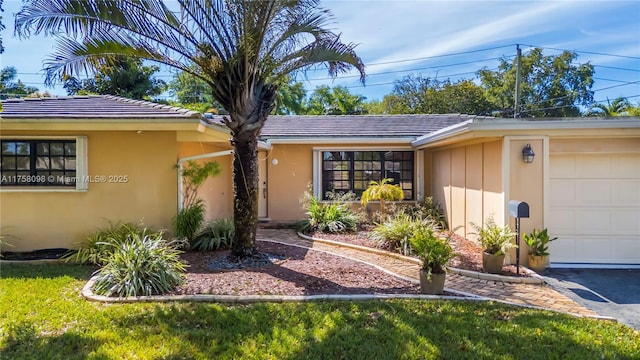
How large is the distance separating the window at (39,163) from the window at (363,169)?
27.1 ft

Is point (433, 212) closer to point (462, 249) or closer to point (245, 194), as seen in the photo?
point (462, 249)

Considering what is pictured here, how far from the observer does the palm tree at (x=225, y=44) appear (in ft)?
21.8

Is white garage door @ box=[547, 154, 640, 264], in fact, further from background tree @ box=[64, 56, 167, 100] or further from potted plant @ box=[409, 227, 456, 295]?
background tree @ box=[64, 56, 167, 100]

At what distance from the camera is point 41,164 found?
28.2ft

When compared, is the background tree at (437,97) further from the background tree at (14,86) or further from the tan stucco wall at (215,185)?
the background tree at (14,86)

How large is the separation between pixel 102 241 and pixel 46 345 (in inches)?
165

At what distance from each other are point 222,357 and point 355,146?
35.9 ft

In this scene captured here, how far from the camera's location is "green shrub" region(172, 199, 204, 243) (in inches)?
341

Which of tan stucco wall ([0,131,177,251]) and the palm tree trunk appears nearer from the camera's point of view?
the palm tree trunk

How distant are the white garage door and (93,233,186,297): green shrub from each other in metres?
7.96

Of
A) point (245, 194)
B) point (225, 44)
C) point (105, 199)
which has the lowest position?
point (105, 199)

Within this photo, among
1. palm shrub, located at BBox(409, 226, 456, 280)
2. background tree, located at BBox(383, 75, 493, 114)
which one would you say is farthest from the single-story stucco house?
→ background tree, located at BBox(383, 75, 493, 114)

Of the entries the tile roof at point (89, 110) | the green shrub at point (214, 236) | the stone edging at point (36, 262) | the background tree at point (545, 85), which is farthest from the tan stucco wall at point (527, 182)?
the background tree at point (545, 85)

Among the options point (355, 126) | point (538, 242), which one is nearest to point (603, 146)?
point (538, 242)
